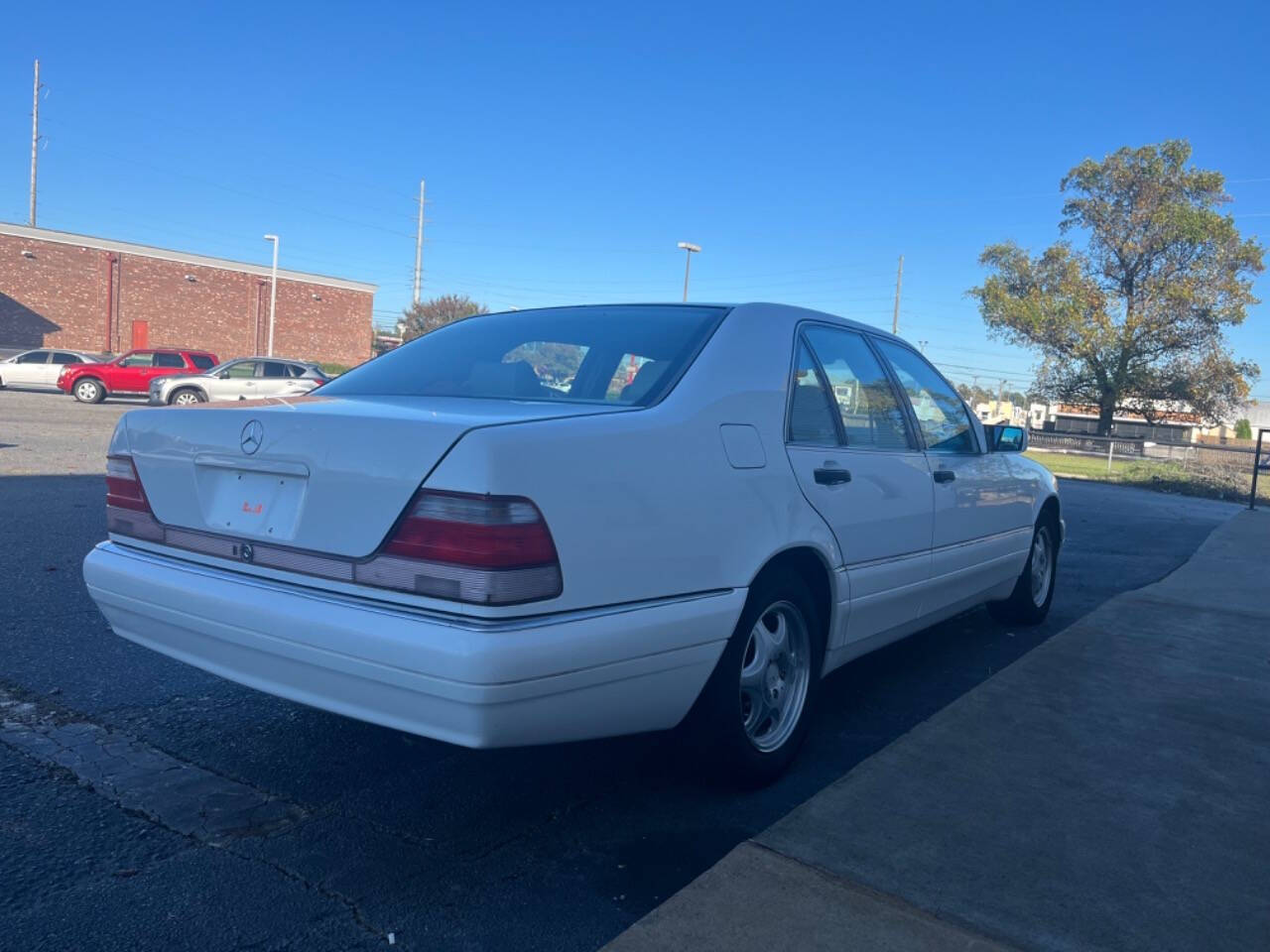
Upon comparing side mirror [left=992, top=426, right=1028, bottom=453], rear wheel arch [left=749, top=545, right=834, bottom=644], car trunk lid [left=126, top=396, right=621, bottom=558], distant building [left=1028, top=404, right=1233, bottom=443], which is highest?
distant building [left=1028, top=404, right=1233, bottom=443]

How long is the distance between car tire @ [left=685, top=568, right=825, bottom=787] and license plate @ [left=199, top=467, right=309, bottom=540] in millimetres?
Result: 1312

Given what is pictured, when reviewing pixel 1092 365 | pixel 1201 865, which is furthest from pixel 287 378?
pixel 1092 365

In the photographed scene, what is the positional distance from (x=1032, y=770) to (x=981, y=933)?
124cm

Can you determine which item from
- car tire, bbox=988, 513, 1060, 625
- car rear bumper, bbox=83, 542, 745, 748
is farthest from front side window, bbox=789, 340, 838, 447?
car tire, bbox=988, 513, 1060, 625

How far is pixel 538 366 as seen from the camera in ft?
12.3

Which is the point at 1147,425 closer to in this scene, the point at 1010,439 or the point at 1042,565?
the point at 1042,565

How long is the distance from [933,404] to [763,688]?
2012 mm

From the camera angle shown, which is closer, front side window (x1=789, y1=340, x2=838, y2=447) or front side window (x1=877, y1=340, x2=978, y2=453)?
front side window (x1=789, y1=340, x2=838, y2=447)

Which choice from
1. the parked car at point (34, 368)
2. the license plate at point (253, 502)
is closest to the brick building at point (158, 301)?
the parked car at point (34, 368)

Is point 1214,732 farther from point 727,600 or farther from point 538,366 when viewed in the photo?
point 538,366

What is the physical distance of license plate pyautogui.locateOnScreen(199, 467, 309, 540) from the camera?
2869 millimetres

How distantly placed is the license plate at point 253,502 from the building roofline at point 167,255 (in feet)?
155

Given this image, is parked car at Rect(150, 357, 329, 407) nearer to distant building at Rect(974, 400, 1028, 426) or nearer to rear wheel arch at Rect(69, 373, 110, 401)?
rear wheel arch at Rect(69, 373, 110, 401)

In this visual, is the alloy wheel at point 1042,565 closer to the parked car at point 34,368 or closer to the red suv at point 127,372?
the red suv at point 127,372
